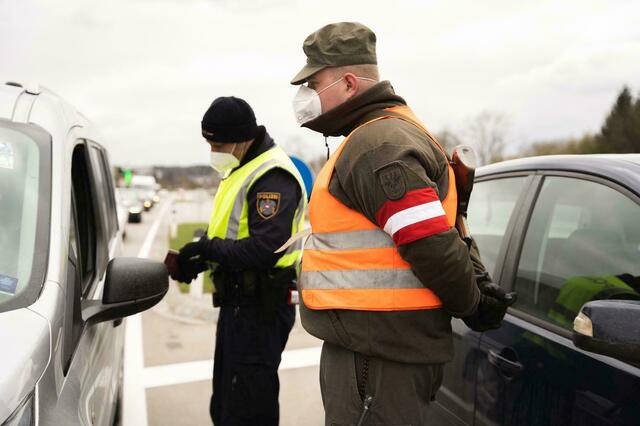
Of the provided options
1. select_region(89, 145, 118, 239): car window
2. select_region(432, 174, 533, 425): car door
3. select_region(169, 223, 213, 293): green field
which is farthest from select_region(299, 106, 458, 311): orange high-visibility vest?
select_region(169, 223, 213, 293): green field

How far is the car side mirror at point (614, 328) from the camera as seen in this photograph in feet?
4.69

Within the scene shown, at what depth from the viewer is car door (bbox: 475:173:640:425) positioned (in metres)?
1.79

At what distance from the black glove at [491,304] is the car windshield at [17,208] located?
1.50m

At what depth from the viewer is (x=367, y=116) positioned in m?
1.95

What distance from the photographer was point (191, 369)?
4938 millimetres

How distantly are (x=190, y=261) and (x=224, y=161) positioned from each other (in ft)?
2.04

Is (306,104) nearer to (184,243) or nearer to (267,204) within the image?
(267,204)

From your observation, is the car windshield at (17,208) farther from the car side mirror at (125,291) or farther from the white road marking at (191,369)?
the white road marking at (191,369)

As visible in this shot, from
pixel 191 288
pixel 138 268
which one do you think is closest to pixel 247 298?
pixel 138 268

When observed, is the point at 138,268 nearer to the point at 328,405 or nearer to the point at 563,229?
the point at 328,405

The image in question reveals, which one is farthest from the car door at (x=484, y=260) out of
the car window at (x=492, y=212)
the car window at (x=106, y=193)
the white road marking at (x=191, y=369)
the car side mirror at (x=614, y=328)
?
the white road marking at (x=191, y=369)

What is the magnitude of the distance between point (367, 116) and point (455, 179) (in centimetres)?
39

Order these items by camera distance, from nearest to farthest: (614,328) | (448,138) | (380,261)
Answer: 1. (614,328)
2. (380,261)
3. (448,138)

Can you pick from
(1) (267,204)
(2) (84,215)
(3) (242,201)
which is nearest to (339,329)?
(1) (267,204)
